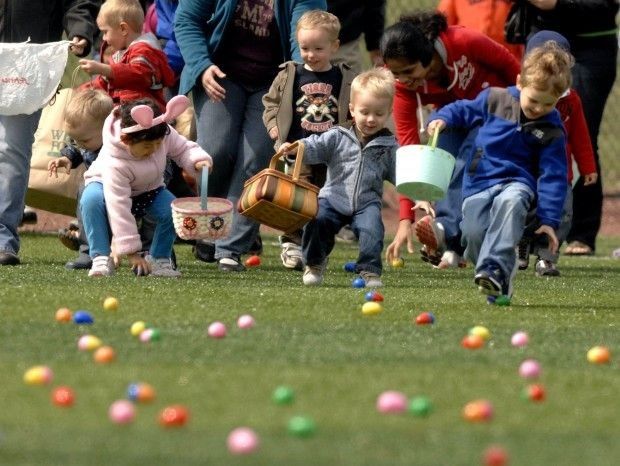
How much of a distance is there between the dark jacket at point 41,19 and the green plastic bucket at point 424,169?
2440 millimetres

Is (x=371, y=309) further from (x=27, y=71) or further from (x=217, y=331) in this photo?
(x=27, y=71)

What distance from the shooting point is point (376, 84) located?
302 inches

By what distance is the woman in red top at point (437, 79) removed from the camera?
25.7 ft

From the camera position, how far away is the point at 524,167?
7.20 meters

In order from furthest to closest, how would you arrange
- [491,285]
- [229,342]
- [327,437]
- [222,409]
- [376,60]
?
[376,60] < [491,285] < [229,342] < [222,409] < [327,437]

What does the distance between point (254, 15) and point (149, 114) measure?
4.04 ft

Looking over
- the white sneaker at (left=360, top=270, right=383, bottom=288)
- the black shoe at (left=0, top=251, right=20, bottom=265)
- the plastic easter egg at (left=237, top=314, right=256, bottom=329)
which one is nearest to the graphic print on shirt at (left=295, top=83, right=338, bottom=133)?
the white sneaker at (left=360, top=270, right=383, bottom=288)

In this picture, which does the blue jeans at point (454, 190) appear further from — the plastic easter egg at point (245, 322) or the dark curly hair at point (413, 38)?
the plastic easter egg at point (245, 322)

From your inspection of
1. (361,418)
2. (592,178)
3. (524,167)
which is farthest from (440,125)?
(361,418)

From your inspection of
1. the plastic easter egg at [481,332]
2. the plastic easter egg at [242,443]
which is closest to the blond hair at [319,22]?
the plastic easter egg at [481,332]

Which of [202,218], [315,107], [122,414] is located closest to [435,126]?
[202,218]

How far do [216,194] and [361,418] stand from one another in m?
4.67

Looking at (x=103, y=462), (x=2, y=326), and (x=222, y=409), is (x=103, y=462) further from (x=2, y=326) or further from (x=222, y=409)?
(x=2, y=326)

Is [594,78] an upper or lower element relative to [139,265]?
upper
